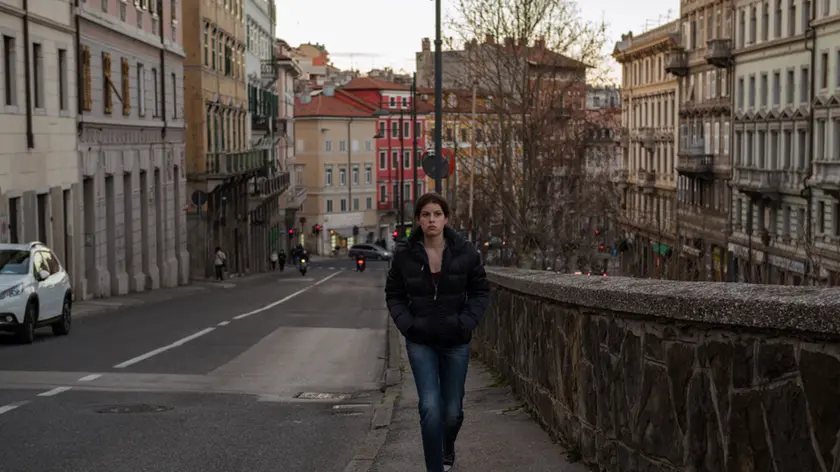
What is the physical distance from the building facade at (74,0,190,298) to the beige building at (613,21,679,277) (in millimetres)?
37485

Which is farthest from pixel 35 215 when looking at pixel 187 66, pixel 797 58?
pixel 797 58

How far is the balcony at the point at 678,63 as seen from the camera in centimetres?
8800

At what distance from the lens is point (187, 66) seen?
61656 mm

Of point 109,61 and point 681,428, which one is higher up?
point 109,61

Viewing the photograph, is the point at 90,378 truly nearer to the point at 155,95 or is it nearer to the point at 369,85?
the point at 155,95

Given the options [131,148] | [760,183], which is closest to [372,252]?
[760,183]

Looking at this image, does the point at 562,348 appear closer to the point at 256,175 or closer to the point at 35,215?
the point at 35,215

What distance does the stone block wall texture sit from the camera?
5590 mm

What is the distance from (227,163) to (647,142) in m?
41.0

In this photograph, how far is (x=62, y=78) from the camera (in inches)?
1528

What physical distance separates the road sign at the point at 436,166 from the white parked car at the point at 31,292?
1200cm

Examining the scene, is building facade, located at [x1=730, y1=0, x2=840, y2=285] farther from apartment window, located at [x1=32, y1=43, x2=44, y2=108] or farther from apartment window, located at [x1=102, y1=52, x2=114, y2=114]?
apartment window, located at [x1=32, y1=43, x2=44, y2=108]

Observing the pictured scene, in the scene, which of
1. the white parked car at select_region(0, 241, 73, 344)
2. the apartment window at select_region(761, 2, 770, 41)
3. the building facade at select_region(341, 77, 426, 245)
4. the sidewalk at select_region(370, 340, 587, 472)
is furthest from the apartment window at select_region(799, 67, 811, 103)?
the building facade at select_region(341, 77, 426, 245)

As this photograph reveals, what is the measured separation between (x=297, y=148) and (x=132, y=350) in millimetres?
114859
